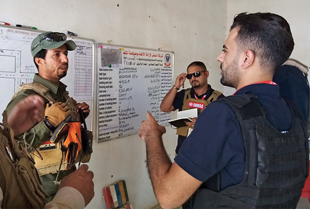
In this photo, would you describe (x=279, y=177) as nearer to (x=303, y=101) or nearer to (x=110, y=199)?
(x=303, y=101)

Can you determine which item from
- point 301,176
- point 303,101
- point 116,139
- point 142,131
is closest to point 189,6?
point 116,139

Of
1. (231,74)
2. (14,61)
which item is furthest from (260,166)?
(14,61)

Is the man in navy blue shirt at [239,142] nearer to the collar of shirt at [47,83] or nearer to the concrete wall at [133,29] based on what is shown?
the collar of shirt at [47,83]

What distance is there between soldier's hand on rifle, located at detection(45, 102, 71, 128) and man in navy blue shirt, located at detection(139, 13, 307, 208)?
546 mm

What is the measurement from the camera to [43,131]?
4.19ft

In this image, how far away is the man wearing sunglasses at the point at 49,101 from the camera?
1290 millimetres

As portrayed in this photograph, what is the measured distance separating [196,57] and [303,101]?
2131mm

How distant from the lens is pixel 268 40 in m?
0.95

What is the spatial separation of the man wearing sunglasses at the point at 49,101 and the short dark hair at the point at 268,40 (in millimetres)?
977

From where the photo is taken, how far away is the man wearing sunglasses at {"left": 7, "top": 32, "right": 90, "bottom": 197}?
129 cm

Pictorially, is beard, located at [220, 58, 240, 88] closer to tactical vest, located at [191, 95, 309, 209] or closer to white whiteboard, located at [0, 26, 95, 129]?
tactical vest, located at [191, 95, 309, 209]

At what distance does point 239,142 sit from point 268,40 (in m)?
0.42

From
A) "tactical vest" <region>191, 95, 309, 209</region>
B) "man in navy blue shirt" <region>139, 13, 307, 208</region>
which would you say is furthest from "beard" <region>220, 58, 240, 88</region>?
"tactical vest" <region>191, 95, 309, 209</region>

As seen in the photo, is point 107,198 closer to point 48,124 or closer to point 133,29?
point 48,124
